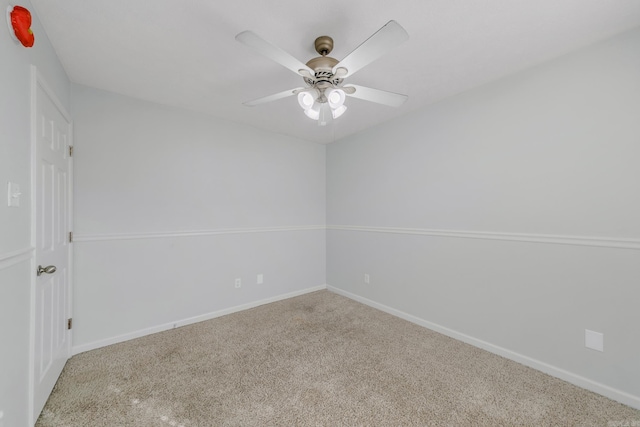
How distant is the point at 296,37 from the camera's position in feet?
5.22

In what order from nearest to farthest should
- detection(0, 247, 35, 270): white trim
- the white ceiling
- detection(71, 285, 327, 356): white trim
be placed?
1. detection(0, 247, 35, 270): white trim
2. the white ceiling
3. detection(71, 285, 327, 356): white trim

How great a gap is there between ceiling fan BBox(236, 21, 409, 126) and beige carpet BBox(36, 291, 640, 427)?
1843 millimetres

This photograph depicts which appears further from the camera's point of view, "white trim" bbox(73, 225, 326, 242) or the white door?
"white trim" bbox(73, 225, 326, 242)

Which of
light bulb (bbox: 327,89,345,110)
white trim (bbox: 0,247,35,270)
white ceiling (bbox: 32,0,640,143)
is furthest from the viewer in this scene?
light bulb (bbox: 327,89,345,110)

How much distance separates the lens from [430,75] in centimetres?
205

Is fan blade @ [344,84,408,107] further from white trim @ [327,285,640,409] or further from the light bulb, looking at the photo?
white trim @ [327,285,640,409]

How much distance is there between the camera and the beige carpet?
1468mm

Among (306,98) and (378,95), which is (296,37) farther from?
(378,95)

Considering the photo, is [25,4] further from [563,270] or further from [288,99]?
[563,270]

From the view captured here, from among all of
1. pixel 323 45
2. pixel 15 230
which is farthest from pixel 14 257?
pixel 323 45

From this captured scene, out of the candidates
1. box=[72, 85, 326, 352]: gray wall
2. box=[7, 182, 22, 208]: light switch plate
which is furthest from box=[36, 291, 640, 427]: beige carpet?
box=[7, 182, 22, 208]: light switch plate

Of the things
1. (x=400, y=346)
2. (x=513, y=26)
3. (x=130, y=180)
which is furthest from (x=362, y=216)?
(x=130, y=180)

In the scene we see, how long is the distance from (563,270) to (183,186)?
3.37 metres

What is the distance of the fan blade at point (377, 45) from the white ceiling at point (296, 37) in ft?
0.98
